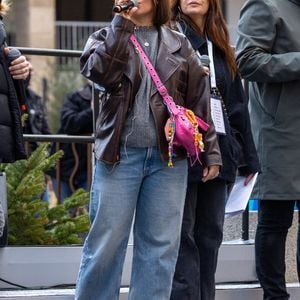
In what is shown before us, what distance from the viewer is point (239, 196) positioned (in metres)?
5.52

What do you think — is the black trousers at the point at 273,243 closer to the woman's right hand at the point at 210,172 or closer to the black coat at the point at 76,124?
the woman's right hand at the point at 210,172

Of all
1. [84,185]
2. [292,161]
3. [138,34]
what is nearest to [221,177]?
[292,161]

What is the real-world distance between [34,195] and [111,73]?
2.03 meters

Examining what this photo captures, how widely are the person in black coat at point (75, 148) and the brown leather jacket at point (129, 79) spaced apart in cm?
427

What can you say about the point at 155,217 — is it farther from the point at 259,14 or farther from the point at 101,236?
the point at 259,14

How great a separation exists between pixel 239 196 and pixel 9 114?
1.54 m

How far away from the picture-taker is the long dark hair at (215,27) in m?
5.26

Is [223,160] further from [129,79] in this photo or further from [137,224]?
[129,79]

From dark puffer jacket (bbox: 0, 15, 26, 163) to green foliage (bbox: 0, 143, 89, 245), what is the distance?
1549 millimetres

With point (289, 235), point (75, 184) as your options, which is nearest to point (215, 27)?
point (289, 235)

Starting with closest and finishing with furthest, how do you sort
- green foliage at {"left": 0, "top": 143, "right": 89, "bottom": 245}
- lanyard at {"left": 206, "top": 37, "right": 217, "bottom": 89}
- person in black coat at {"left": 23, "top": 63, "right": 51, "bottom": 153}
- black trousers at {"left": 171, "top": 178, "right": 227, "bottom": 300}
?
black trousers at {"left": 171, "top": 178, "right": 227, "bottom": 300}
lanyard at {"left": 206, "top": 37, "right": 217, "bottom": 89}
green foliage at {"left": 0, "top": 143, "right": 89, "bottom": 245}
person in black coat at {"left": 23, "top": 63, "right": 51, "bottom": 153}

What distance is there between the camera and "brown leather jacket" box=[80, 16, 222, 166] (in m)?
4.39

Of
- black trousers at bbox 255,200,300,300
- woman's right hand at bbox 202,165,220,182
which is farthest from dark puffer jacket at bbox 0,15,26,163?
black trousers at bbox 255,200,300,300

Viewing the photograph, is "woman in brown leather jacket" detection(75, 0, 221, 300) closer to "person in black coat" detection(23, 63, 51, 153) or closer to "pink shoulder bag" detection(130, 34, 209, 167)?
"pink shoulder bag" detection(130, 34, 209, 167)
